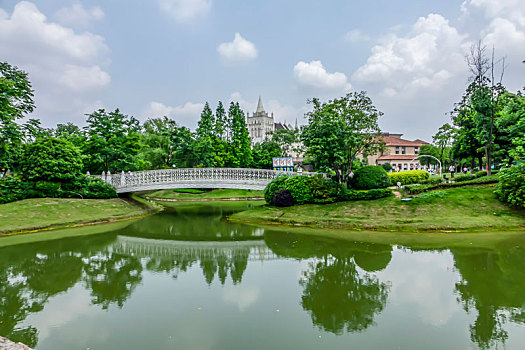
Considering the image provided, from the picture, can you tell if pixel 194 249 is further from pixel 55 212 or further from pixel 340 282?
pixel 55 212

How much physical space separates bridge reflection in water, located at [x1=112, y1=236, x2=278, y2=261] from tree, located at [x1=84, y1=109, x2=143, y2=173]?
1190 cm

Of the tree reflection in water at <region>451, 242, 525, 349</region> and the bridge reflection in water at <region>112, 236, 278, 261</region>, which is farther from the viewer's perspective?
the bridge reflection in water at <region>112, 236, 278, 261</region>

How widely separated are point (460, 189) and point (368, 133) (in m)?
→ 6.41

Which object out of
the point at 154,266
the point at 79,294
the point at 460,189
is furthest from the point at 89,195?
the point at 460,189

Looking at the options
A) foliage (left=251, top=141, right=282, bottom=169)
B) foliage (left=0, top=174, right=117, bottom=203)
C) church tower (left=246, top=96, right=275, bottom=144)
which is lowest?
foliage (left=0, top=174, right=117, bottom=203)

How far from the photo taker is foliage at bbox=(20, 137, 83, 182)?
19.1m

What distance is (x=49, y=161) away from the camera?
1923cm

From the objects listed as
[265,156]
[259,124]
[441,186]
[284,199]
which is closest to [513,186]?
[441,186]

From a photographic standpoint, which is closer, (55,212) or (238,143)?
(55,212)

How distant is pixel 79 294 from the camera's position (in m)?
7.64

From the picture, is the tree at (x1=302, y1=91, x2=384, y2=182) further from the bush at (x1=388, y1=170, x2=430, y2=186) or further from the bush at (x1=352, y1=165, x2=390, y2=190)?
the bush at (x1=388, y1=170, x2=430, y2=186)

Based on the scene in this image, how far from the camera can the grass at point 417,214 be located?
14.5 metres

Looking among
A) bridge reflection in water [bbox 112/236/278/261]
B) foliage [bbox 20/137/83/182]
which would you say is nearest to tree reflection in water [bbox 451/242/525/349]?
bridge reflection in water [bbox 112/236/278/261]

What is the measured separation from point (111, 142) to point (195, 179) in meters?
8.56
